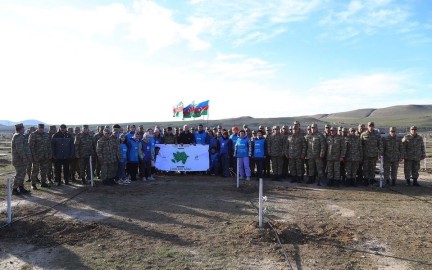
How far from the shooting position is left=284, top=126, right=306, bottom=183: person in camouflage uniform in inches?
574

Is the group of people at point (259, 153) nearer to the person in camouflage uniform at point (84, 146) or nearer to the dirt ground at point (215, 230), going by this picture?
the person in camouflage uniform at point (84, 146)

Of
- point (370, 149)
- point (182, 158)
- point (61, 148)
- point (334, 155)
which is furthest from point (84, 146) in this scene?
point (370, 149)

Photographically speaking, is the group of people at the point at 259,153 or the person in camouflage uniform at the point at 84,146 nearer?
the group of people at the point at 259,153

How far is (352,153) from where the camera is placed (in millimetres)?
13852

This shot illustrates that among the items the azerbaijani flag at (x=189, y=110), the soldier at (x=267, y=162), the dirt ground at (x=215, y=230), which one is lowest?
the dirt ground at (x=215, y=230)

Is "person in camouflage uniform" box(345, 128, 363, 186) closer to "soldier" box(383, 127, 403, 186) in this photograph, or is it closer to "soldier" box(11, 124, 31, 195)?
"soldier" box(383, 127, 403, 186)

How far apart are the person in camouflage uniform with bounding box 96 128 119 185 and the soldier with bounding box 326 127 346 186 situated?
797 centimetres

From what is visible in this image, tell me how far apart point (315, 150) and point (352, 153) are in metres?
1.34

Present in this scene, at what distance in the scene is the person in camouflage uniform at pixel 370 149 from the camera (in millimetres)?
14000

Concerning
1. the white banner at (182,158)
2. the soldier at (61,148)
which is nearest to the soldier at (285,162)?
the white banner at (182,158)

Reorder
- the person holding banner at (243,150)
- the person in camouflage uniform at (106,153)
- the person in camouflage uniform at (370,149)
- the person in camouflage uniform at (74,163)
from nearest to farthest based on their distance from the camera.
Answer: the person in camouflage uniform at (106,153)
the person in camouflage uniform at (370,149)
the person in camouflage uniform at (74,163)
the person holding banner at (243,150)

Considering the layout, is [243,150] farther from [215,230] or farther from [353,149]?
[215,230]

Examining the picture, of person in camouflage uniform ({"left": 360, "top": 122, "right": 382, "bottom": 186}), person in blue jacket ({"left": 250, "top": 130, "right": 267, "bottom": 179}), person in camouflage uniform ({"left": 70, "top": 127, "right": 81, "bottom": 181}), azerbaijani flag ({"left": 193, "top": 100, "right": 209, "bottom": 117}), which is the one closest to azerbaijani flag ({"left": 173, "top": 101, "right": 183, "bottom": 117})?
azerbaijani flag ({"left": 193, "top": 100, "right": 209, "bottom": 117})

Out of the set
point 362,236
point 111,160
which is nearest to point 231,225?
point 362,236
